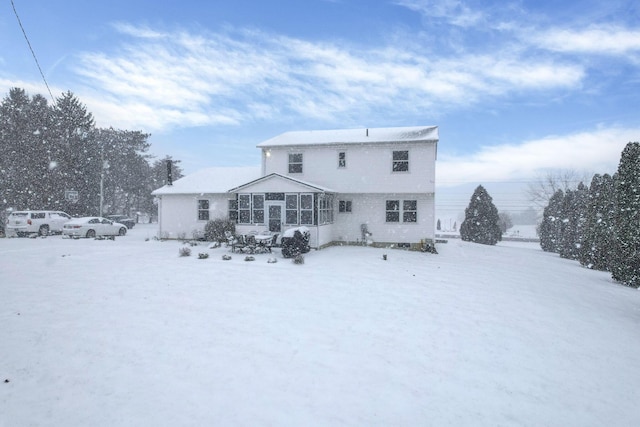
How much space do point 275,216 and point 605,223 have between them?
1909 cm

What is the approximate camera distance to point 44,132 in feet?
120

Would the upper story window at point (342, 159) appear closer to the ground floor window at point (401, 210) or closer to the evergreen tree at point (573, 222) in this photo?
the ground floor window at point (401, 210)

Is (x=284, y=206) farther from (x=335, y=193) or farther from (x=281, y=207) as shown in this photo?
(x=335, y=193)

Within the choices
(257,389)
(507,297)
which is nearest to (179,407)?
(257,389)

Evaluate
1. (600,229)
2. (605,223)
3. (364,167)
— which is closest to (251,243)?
(364,167)

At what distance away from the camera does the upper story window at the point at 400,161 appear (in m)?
20.2

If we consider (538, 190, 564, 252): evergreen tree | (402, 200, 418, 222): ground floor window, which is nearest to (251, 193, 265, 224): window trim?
(402, 200, 418, 222): ground floor window

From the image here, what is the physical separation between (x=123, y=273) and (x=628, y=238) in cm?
2001

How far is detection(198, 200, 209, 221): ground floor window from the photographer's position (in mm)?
22422

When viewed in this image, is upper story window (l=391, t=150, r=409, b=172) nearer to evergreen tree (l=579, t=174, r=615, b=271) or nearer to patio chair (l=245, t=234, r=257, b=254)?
patio chair (l=245, t=234, r=257, b=254)

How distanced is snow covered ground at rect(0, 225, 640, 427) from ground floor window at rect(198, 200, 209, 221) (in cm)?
1086

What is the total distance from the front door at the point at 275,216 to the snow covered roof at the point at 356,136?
4.79 meters

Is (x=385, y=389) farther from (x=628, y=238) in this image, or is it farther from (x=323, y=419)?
(x=628, y=238)

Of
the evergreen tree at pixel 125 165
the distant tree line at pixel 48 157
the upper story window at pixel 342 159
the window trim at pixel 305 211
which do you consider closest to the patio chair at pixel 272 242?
the window trim at pixel 305 211
